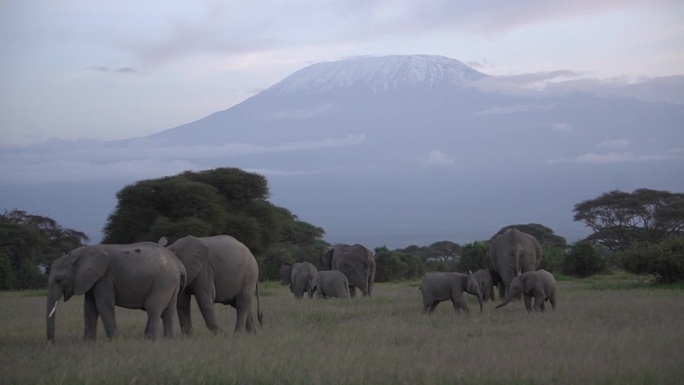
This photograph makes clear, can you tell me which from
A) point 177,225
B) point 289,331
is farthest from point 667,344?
point 177,225

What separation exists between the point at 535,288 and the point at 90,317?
30.0 feet

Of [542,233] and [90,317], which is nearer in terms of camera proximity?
[90,317]

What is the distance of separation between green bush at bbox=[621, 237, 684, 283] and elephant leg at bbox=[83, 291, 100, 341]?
54.2 ft

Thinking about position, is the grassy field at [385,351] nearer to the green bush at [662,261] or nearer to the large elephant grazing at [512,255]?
the large elephant grazing at [512,255]

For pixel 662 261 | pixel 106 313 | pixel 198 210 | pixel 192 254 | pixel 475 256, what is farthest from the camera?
pixel 198 210

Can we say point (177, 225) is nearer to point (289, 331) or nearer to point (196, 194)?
point (196, 194)

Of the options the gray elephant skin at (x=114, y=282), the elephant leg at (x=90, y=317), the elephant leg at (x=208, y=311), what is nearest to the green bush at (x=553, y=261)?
the elephant leg at (x=208, y=311)

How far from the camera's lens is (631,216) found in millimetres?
52000

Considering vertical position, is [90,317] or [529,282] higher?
[90,317]

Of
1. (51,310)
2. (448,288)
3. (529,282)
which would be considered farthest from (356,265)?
(51,310)

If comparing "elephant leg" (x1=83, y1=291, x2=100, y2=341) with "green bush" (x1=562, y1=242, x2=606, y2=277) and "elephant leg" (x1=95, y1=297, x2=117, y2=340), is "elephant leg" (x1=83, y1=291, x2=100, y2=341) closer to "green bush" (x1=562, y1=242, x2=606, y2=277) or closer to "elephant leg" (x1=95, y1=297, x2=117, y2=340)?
"elephant leg" (x1=95, y1=297, x2=117, y2=340)

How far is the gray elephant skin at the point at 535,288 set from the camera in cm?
1791

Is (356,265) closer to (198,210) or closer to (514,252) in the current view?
(514,252)

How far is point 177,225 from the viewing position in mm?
33281
